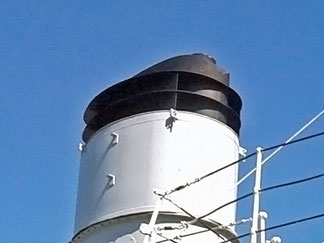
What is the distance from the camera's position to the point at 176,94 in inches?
309

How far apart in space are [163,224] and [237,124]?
141 cm

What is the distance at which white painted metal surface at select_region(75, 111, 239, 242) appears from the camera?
24.0 feet

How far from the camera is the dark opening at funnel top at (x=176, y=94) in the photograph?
7836mm

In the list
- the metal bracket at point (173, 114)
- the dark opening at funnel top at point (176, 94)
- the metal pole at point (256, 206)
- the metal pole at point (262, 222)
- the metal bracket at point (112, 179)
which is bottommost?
the metal pole at point (256, 206)

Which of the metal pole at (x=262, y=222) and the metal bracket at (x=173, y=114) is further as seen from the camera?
the metal bracket at (x=173, y=114)

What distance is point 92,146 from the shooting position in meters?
8.00

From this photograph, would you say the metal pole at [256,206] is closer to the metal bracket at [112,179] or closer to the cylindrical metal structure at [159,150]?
the cylindrical metal structure at [159,150]

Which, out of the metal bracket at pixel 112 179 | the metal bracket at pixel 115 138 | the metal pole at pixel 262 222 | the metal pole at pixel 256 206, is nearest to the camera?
the metal pole at pixel 256 206

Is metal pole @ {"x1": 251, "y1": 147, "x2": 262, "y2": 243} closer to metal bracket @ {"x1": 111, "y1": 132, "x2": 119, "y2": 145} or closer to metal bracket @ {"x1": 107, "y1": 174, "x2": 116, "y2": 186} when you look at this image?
metal bracket @ {"x1": 107, "y1": 174, "x2": 116, "y2": 186}

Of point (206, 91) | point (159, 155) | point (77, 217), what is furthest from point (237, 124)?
point (77, 217)

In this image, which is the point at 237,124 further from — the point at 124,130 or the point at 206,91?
the point at 124,130

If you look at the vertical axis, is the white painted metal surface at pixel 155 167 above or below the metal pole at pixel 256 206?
above

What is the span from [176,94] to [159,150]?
0.59m

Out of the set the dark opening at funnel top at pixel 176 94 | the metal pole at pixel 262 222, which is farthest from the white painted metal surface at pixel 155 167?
the metal pole at pixel 262 222
